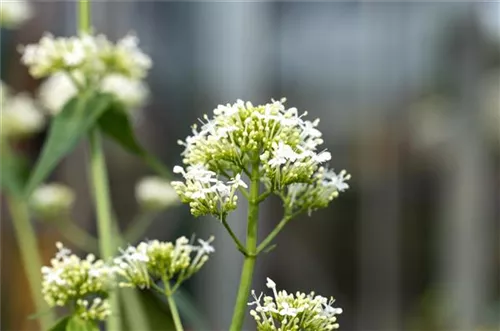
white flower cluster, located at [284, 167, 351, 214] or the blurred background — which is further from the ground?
the blurred background

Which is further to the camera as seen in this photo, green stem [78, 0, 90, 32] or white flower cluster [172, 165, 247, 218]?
green stem [78, 0, 90, 32]

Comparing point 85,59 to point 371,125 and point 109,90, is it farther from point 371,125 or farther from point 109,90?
point 371,125

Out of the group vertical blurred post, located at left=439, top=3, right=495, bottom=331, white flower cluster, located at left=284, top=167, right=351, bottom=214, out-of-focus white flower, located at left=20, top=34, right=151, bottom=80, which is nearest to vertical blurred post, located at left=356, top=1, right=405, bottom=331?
vertical blurred post, located at left=439, top=3, right=495, bottom=331

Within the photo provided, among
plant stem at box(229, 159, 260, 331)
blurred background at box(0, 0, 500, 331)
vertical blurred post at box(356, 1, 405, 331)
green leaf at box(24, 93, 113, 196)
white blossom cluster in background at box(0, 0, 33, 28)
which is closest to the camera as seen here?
plant stem at box(229, 159, 260, 331)

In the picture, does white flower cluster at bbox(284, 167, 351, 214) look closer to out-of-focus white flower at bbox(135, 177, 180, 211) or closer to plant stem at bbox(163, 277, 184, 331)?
plant stem at bbox(163, 277, 184, 331)

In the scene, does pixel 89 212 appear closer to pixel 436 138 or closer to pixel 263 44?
pixel 263 44

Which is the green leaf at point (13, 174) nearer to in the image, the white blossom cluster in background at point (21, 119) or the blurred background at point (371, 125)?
the white blossom cluster in background at point (21, 119)
